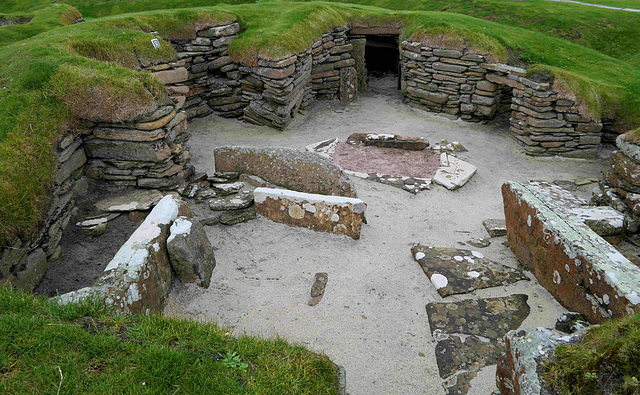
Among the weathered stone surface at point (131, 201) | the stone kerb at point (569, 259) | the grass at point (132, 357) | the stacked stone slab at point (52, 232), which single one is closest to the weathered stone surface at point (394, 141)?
the stone kerb at point (569, 259)

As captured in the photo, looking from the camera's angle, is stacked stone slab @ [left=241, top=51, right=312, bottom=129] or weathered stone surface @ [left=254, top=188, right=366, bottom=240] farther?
stacked stone slab @ [left=241, top=51, right=312, bottom=129]

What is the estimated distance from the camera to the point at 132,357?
120 inches

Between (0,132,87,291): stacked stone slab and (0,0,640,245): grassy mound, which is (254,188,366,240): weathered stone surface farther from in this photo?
(0,132,87,291): stacked stone slab

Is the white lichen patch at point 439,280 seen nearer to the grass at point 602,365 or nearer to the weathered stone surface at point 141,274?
the grass at point 602,365

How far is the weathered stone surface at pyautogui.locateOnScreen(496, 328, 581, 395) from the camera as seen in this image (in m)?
2.76

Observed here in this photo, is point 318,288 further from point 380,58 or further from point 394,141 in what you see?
point 380,58

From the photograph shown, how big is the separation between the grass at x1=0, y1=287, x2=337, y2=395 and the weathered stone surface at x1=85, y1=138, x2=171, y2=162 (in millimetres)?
3998

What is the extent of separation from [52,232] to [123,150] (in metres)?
2.05

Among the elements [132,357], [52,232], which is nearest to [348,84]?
[52,232]

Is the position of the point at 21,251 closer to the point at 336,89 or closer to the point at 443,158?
the point at 443,158

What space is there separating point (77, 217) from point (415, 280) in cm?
529

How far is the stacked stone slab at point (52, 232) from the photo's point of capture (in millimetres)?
4801

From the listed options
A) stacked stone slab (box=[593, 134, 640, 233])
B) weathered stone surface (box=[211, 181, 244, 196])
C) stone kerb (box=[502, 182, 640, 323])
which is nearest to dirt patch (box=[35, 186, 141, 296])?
weathered stone surface (box=[211, 181, 244, 196])

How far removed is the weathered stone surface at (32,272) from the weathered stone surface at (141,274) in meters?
1.22
